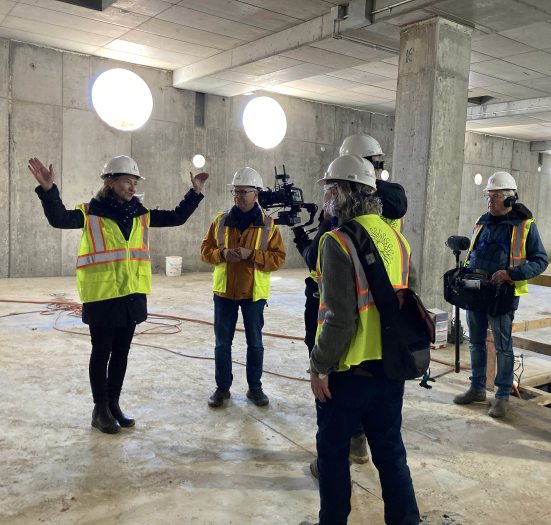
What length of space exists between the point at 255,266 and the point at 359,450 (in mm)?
1371

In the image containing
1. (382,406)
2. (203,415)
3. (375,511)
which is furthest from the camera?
(203,415)

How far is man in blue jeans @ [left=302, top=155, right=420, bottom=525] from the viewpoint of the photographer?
1990mm

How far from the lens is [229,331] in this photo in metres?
3.86

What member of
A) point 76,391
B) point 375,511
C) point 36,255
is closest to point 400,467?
point 375,511

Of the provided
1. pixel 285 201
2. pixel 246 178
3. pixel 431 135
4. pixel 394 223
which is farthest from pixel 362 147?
pixel 431 135

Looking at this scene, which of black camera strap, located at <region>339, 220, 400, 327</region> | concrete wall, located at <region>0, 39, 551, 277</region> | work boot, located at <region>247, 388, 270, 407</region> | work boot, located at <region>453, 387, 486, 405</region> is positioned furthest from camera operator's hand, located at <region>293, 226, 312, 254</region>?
concrete wall, located at <region>0, 39, 551, 277</region>

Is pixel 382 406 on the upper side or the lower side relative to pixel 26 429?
upper

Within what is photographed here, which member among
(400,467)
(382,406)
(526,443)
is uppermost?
(382,406)

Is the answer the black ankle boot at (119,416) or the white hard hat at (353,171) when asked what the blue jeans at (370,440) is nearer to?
the white hard hat at (353,171)

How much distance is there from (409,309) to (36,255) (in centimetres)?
860

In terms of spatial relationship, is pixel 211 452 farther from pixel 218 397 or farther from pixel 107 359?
pixel 107 359

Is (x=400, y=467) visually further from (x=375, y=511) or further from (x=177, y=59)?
(x=177, y=59)

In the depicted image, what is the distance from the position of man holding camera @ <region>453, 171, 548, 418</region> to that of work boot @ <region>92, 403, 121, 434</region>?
251 centimetres

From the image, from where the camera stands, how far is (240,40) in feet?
27.4
